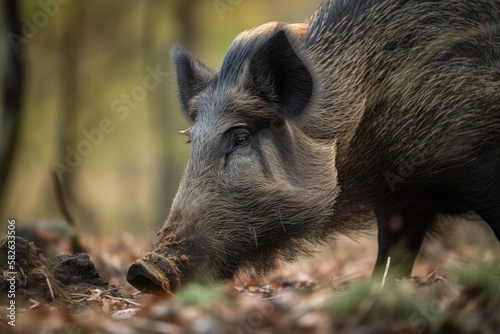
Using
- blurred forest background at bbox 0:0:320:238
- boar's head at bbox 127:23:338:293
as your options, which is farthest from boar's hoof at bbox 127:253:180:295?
blurred forest background at bbox 0:0:320:238

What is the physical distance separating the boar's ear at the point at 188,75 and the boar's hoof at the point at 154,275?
1.79 meters

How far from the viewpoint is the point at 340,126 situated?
589 cm

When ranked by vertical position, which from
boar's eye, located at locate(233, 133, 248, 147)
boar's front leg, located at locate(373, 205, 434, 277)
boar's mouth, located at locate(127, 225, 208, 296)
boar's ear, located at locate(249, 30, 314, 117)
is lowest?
boar's front leg, located at locate(373, 205, 434, 277)

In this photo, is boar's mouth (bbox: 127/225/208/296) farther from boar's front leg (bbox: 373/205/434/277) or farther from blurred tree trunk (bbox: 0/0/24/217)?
blurred tree trunk (bbox: 0/0/24/217)

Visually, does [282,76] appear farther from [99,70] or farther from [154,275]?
[99,70]

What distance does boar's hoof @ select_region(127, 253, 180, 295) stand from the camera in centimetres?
444

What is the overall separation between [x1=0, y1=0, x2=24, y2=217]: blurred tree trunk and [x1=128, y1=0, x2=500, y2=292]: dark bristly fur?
528 cm

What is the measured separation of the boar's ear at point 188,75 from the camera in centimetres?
618

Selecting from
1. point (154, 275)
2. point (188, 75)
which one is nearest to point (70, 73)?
point (188, 75)

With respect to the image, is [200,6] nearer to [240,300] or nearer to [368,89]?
[368,89]

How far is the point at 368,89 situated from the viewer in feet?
19.8

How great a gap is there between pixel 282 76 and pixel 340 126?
24.3 inches

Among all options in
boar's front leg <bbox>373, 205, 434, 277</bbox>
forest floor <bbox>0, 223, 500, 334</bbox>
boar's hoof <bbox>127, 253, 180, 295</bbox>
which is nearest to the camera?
forest floor <bbox>0, 223, 500, 334</bbox>

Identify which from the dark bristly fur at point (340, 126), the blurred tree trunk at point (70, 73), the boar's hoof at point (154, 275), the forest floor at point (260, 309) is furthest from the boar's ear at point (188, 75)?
the blurred tree trunk at point (70, 73)
